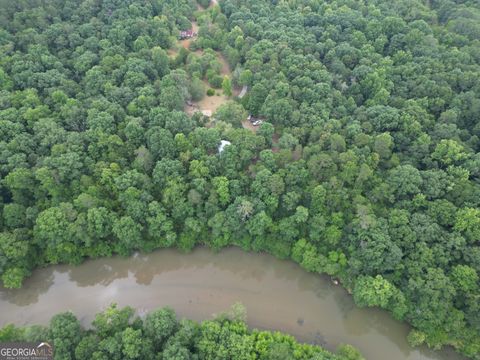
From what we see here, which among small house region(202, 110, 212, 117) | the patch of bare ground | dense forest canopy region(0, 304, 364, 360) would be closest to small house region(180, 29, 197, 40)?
small house region(202, 110, 212, 117)

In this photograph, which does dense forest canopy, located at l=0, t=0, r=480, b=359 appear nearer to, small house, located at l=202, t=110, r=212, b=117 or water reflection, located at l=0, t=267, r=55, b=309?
water reflection, located at l=0, t=267, r=55, b=309

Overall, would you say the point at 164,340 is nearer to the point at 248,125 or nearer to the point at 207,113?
the point at 248,125

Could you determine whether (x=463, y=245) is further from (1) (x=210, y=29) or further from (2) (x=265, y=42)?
(1) (x=210, y=29)

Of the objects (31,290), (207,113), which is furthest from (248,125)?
(31,290)

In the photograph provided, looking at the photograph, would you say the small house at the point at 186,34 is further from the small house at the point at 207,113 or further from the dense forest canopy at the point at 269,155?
the small house at the point at 207,113

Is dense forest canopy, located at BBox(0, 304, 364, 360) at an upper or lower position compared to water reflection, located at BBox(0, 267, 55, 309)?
upper

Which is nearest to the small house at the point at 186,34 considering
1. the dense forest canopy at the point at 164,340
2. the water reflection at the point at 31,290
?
the water reflection at the point at 31,290
